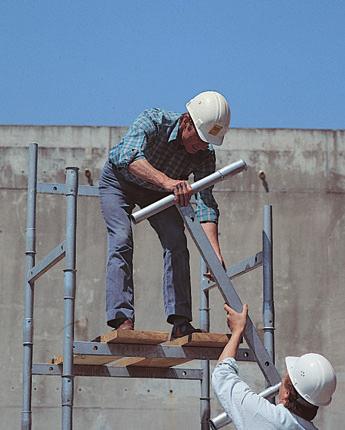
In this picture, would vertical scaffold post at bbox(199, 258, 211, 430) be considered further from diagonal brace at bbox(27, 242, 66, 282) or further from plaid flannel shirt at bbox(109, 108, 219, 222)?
diagonal brace at bbox(27, 242, 66, 282)

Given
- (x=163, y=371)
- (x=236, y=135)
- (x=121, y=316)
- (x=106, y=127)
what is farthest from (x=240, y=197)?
(x=121, y=316)

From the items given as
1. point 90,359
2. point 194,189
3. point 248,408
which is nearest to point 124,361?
point 90,359

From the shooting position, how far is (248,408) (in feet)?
17.2

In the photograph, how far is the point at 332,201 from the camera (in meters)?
15.3

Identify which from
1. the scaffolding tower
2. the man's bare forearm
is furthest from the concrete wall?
the man's bare forearm

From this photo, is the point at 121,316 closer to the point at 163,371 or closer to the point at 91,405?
the point at 163,371

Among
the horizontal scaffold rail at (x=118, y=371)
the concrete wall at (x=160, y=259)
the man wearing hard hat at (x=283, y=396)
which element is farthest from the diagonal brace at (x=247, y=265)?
the concrete wall at (x=160, y=259)

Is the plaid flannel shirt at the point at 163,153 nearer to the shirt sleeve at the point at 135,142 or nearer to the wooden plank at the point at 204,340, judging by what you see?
the shirt sleeve at the point at 135,142

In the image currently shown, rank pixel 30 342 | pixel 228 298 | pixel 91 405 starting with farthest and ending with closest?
pixel 91 405
pixel 30 342
pixel 228 298

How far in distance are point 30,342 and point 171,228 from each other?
3.98ft

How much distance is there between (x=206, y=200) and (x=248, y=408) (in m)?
2.92

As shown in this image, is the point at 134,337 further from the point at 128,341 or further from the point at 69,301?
the point at 69,301

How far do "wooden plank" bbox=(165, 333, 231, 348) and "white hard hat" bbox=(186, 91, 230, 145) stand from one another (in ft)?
3.98

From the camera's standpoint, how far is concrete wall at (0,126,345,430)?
14383 millimetres
